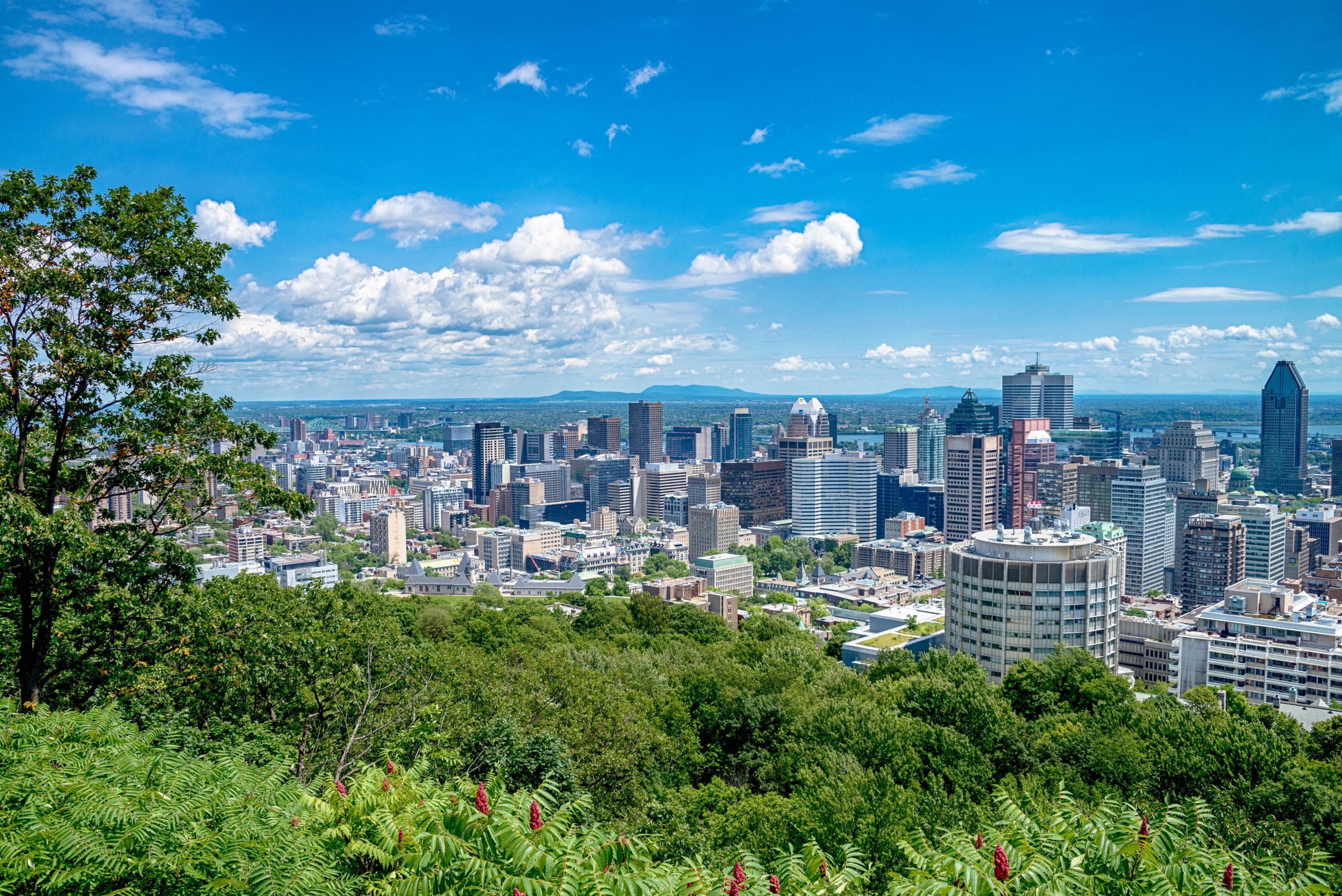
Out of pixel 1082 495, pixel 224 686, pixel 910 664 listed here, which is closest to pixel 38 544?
pixel 224 686

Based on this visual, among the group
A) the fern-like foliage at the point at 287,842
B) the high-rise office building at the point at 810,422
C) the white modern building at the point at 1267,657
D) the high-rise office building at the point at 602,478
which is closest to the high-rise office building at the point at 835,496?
the high-rise office building at the point at 810,422

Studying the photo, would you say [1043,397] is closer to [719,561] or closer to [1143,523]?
[1143,523]

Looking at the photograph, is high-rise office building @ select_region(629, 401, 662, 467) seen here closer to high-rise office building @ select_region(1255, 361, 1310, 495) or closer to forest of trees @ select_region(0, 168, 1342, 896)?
high-rise office building @ select_region(1255, 361, 1310, 495)

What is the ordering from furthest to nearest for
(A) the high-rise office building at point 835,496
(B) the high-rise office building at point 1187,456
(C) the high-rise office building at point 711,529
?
(A) the high-rise office building at point 835,496, (B) the high-rise office building at point 1187,456, (C) the high-rise office building at point 711,529

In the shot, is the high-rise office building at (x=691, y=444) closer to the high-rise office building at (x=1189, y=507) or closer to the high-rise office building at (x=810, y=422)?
the high-rise office building at (x=810, y=422)

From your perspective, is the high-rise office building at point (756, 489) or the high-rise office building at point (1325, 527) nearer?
the high-rise office building at point (1325, 527)

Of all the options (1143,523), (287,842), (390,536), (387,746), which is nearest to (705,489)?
(390,536)
